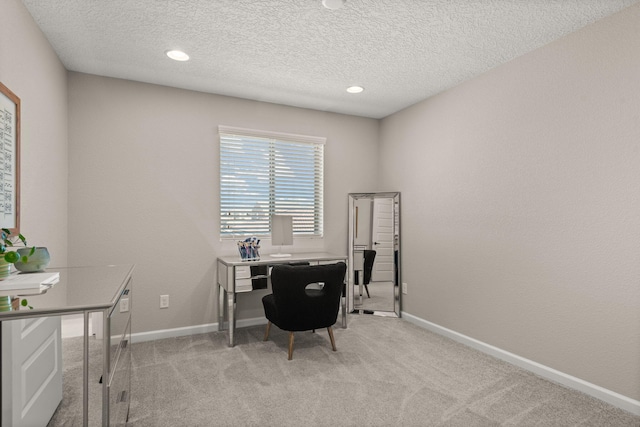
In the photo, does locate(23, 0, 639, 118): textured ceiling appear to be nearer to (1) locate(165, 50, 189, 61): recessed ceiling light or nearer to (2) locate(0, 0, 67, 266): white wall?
(1) locate(165, 50, 189, 61): recessed ceiling light

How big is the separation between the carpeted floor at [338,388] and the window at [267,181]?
1311 millimetres

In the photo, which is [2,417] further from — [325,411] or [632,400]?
[632,400]

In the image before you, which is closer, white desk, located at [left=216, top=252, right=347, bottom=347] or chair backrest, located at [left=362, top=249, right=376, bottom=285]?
white desk, located at [left=216, top=252, right=347, bottom=347]

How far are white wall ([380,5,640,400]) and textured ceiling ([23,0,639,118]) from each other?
274mm

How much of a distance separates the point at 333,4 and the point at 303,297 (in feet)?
6.94

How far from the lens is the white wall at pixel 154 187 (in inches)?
122

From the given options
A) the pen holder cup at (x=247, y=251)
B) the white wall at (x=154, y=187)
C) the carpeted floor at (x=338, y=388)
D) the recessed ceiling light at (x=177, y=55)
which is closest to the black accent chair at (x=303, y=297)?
the carpeted floor at (x=338, y=388)

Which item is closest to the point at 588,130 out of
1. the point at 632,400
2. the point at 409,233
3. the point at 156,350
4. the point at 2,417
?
the point at 632,400

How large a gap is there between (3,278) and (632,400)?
3415mm

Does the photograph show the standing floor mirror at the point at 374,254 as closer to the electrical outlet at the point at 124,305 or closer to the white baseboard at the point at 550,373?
the white baseboard at the point at 550,373

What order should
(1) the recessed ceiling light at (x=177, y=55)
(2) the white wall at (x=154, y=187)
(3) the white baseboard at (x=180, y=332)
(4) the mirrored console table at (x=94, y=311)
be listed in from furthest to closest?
(3) the white baseboard at (x=180, y=332) < (2) the white wall at (x=154, y=187) < (1) the recessed ceiling light at (x=177, y=55) < (4) the mirrored console table at (x=94, y=311)

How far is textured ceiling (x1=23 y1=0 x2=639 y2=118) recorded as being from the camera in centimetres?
214

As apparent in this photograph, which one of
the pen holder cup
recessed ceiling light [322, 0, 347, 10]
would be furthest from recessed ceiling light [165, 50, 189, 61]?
the pen holder cup

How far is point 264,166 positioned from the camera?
3873mm
